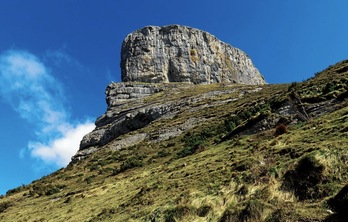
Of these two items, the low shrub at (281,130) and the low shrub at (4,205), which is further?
the low shrub at (4,205)

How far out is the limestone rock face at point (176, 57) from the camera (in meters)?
114

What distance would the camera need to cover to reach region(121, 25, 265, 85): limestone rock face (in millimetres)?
114500

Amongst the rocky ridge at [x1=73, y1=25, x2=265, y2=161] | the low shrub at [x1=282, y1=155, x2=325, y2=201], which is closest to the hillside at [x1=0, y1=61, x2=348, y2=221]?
the low shrub at [x1=282, y1=155, x2=325, y2=201]

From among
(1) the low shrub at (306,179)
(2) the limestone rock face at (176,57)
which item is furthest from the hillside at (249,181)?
(2) the limestone rock face at (176,57)

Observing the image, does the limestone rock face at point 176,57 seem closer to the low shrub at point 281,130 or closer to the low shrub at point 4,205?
the low shrub at point 4,205

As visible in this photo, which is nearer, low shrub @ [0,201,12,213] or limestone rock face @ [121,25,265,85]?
low shrub @ [0,201,12,213]

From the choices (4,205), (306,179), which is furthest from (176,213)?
(4,205)

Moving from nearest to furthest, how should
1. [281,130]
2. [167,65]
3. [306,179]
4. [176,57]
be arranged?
[306,179] → [281,130] → [167,65] → [176,57]

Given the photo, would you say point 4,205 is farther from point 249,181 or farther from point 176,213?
point 249,181

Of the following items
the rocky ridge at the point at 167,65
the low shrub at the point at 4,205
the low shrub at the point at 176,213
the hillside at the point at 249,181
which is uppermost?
the rocky ridge at the point at 167,65

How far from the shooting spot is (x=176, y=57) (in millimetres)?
118500

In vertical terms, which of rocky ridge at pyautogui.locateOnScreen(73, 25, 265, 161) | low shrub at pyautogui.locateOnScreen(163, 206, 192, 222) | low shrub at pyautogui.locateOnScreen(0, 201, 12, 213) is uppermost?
rocky ridge at pyautogui.locateOnScreen(73, 25, 265, 161)

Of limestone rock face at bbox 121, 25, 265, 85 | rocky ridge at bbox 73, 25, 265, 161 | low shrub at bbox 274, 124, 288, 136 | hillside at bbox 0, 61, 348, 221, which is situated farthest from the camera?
limestone rock face at bbox 121, 25, 265, 85

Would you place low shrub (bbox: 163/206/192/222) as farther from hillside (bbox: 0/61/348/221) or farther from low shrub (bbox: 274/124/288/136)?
low shrub (bbox: 274/124/288/136)
